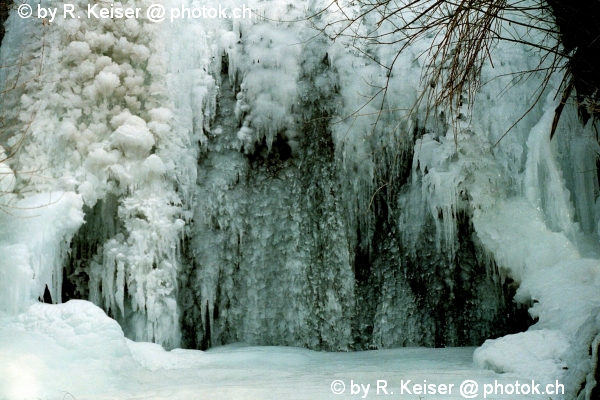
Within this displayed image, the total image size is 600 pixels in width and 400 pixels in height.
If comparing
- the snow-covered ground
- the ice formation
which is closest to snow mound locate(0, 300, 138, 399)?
the snow-covered ground

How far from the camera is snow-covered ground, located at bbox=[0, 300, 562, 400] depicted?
3.59 m

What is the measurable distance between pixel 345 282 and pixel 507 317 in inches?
65.1

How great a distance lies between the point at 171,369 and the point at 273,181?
7.96 feet

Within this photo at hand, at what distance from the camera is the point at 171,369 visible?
4727mm

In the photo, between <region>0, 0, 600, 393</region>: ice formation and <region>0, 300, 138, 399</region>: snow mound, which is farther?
<region>0, 0, 600, 393</region>: ice formation

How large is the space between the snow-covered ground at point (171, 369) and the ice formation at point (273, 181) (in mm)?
799

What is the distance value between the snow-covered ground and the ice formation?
2.62ft

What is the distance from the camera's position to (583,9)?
13.5 feet

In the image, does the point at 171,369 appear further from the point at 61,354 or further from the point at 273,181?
the point at 273,181

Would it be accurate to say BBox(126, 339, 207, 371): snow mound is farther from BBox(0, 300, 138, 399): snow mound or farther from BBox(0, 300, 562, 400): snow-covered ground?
BBox(0, 300, 138, 399): snow mound

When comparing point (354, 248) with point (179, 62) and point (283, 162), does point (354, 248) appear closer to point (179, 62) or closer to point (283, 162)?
point (283, 162)

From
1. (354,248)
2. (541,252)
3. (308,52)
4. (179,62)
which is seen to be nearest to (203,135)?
(179,62)

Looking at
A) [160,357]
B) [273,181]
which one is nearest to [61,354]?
[160,357]

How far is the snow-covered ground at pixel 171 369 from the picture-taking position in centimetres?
359
